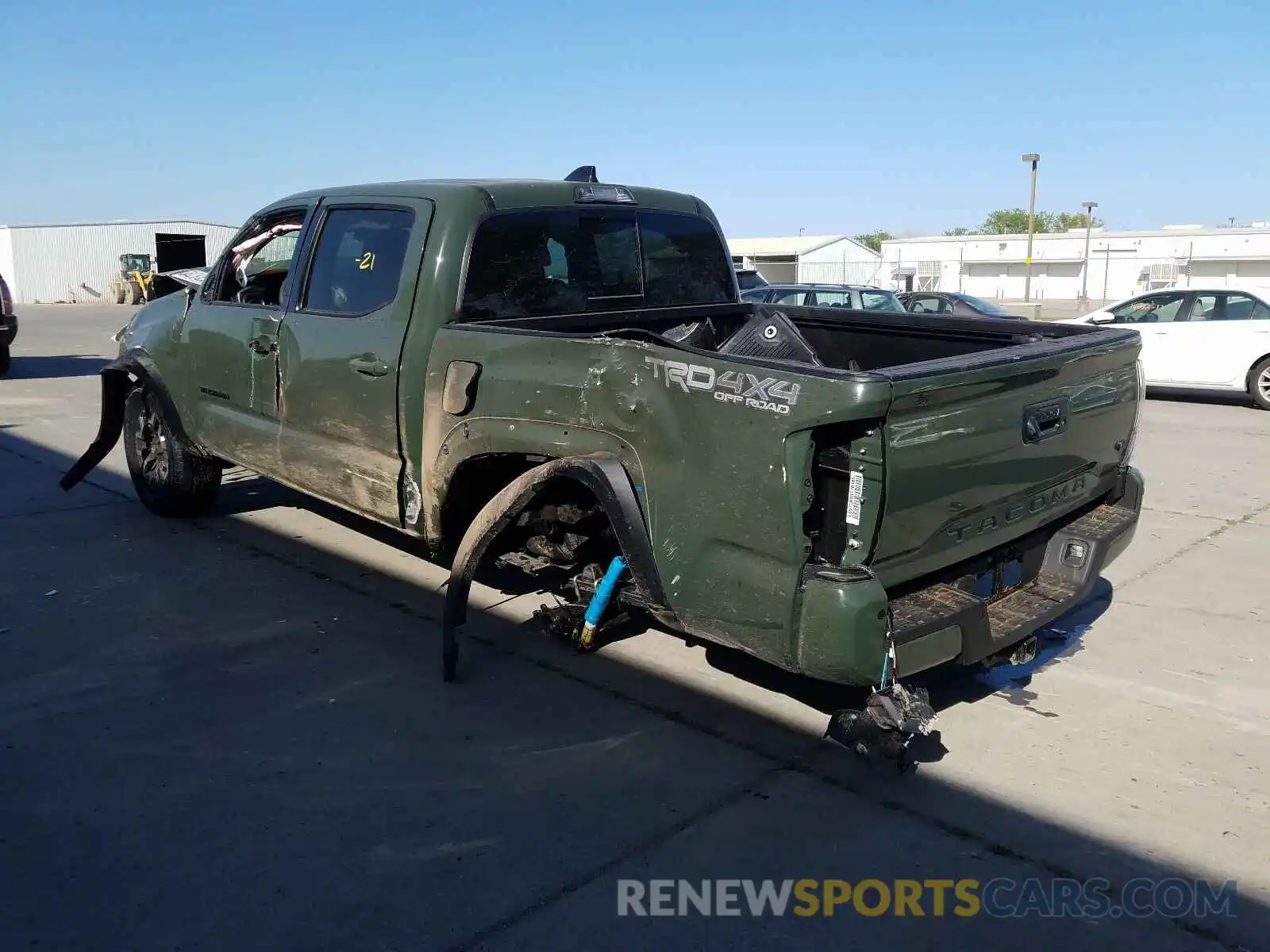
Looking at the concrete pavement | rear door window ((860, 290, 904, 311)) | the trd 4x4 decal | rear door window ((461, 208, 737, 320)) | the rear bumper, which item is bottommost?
the concrete pavement

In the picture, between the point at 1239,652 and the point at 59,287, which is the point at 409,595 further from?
the point at 59,287

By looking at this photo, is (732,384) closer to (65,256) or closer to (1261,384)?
(1261,384)

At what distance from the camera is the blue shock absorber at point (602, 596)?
4.02 m

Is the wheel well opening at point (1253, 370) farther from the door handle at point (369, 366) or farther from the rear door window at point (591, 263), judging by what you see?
the door handle at point (369, 366)

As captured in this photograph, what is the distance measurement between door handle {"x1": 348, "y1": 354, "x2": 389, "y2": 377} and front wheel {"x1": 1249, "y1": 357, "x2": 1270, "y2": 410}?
12192mm

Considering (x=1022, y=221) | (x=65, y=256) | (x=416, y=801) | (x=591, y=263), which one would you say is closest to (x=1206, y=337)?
(x=591, y=263)

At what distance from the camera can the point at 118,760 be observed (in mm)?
3748

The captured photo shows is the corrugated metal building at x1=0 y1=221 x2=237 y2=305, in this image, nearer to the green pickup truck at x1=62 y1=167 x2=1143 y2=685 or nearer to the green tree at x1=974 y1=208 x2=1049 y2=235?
the green pickup truck at x1=62 y1=167 x2=1143 y2=685

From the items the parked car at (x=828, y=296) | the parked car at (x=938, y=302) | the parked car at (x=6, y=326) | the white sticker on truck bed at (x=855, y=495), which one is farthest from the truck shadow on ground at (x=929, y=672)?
the parked car at (x=6, y=326)

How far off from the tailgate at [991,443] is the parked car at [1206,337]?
32.6ft

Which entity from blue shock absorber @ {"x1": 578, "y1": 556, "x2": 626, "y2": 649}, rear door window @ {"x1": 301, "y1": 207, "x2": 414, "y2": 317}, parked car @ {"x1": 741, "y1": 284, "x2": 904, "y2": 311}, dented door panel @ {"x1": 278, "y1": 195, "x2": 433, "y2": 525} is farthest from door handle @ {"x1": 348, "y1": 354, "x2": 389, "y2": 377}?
parked car @ {"x1": 741, "y1": 284, "x2": 904, "y2": 311}

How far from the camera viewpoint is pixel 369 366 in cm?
474

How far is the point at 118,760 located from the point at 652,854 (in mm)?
1945

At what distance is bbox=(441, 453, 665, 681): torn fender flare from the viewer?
143 inches
